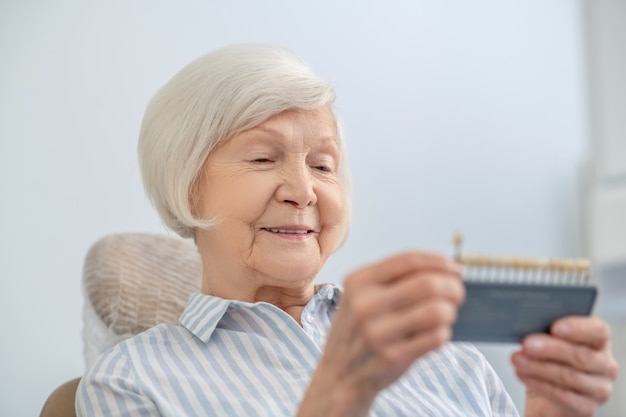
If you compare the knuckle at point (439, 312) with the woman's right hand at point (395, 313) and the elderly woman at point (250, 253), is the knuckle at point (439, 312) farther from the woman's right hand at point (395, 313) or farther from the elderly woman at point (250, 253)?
the elderly woman at point (250, 253)

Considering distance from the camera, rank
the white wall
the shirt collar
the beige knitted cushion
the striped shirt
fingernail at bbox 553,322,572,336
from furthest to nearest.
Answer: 1. the white wall
2. the beige knitted cushion
3. the shirt collar
4. the striped shirt
5. fingernail at bbox 553,322,572,336

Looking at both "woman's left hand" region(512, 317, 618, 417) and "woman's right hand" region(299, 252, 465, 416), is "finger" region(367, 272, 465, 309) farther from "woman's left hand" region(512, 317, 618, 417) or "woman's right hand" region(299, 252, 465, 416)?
"woman's left hand" region(512, 317, 618, 417)

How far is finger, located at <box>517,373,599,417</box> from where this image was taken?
0.79 metres

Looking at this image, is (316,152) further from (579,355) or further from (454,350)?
(579,355)

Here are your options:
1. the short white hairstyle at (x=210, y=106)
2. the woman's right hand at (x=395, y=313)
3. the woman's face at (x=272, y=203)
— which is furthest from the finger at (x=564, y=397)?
the short white hairstyle at (x=210, y=106)

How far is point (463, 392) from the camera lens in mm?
1093

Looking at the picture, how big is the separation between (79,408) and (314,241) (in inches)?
14.6

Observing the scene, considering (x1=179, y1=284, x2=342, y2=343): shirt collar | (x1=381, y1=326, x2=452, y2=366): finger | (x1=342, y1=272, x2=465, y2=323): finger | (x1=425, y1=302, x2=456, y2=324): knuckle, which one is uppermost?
(x1=342, y1=272, x2=465, y2=323): finger

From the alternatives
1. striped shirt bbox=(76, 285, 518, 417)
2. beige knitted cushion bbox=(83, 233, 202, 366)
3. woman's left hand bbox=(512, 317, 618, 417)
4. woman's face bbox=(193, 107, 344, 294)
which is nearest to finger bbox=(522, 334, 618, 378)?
woman's left hand bbox=(512, 317, 618, 417)

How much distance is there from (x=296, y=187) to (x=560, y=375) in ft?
1.54

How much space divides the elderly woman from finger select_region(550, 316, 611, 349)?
15 cm

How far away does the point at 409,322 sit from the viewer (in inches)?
25.2

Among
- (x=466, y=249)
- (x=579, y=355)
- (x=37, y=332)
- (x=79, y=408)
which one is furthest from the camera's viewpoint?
(x=466, y=249)

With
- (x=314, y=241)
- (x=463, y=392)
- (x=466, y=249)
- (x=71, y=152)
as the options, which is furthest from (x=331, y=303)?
(x=466, y=249)
